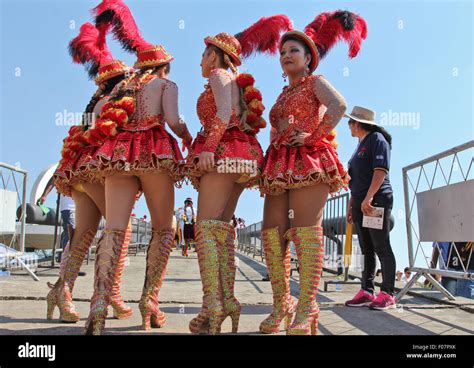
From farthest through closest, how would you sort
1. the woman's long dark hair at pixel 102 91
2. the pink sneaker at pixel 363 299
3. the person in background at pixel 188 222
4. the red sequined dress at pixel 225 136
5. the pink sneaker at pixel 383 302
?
the person in background at pixel 188 222
the pink sneaker at pixel 363 299
the pink sneaker at pixel 383 302
the woman's long dark hair at pixel 102 91
the red sequined dress at pixel 225 136

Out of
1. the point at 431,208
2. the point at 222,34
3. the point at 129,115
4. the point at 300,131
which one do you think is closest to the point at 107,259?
the point at 129,115

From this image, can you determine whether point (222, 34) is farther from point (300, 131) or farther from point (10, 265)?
point (10, 265)

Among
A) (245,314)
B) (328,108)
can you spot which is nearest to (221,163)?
(328,108)

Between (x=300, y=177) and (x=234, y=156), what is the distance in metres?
0.42

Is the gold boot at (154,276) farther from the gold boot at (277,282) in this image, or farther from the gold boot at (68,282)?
the gold boot at (277,282)

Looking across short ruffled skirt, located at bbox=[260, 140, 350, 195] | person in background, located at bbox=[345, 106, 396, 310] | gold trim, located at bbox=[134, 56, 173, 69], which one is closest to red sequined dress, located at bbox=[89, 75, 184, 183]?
gold trim, located at bbox=[134, 56, 173, 69]

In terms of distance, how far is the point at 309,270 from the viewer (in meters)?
2.72

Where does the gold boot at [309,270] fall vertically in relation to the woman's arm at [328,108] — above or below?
below

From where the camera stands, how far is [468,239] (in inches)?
162

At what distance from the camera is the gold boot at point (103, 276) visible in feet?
8.35

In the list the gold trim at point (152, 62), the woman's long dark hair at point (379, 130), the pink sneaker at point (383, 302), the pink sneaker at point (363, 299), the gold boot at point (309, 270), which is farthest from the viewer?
the woman's long dark hair at point (379, 130)

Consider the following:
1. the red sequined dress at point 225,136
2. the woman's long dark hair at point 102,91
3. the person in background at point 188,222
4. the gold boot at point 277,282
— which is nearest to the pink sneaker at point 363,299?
the gold boot at point 277,282

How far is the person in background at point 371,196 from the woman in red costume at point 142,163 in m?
1.93

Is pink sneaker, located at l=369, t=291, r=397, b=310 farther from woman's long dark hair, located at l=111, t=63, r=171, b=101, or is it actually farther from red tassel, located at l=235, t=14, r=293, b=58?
woman's long dark hair, located at l=111, t=63, r=171, b=101
